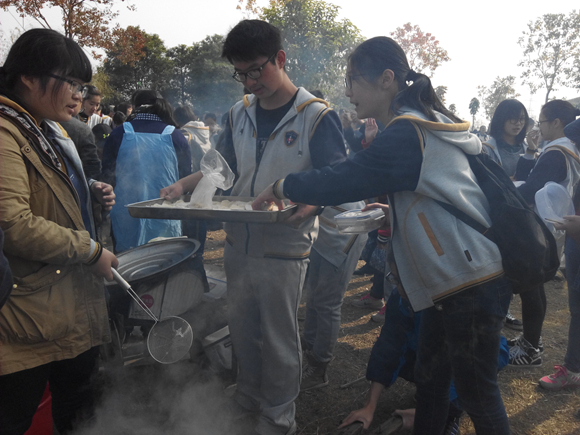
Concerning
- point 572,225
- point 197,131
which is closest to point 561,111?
point 572,225

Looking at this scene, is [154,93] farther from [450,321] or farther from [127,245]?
[450,321]

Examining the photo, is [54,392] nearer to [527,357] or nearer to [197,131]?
[527,357]

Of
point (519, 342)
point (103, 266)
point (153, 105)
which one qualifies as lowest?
point (519, 342)

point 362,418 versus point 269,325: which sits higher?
point 269,325

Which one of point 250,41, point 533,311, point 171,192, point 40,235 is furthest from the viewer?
point 533,311

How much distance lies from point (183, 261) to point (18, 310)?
1.24 meters

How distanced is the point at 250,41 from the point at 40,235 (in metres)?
1.33

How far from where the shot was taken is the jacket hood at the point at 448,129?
1504 mm

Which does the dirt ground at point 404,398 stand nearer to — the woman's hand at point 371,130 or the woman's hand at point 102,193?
the woman's hand at point 102,193

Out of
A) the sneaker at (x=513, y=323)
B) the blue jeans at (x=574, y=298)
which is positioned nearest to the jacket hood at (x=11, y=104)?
the blue jeans at (x=574, y=298)

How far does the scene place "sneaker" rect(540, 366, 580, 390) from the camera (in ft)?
9.57

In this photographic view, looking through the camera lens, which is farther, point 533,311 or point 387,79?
point 533,311

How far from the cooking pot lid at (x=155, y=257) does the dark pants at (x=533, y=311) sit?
8.69ft

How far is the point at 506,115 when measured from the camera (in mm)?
3732
